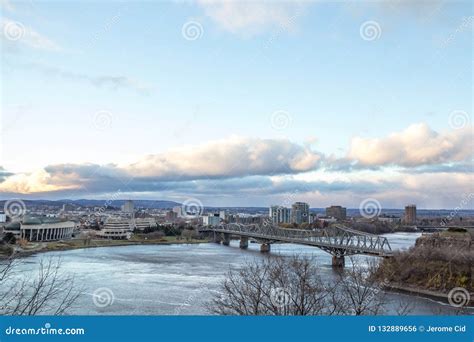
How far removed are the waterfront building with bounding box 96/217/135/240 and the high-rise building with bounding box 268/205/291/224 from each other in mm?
8658

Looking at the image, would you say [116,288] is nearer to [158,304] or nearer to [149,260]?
[158,304]

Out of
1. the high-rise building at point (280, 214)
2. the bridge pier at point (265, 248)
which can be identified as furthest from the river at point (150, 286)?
the high-rise building at point (280, 214)

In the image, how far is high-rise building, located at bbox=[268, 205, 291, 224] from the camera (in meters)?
28.9

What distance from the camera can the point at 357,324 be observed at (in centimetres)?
160

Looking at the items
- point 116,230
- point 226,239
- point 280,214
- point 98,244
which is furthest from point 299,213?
point 98,244

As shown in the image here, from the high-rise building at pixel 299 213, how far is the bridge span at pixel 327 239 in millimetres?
3982

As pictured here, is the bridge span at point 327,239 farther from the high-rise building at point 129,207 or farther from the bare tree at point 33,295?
the bare tree at point 33,295

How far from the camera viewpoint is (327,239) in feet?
54.4

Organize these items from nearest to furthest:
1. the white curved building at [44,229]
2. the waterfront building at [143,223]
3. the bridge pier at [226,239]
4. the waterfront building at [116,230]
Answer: the white curved building at [44,229]
the waterfront building at [116,230]
the bridge pier at [226,239]
the waterfront building at [143,223]

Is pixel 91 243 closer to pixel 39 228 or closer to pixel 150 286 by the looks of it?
pixel 39 228

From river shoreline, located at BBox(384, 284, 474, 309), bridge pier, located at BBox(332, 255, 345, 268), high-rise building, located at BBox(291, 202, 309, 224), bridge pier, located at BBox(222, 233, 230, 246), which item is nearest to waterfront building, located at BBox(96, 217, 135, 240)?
bridge pier, located at BBox(222, 233, 230, 246)

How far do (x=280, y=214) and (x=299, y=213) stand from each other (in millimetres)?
1151

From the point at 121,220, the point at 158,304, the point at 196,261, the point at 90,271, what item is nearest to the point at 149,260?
the point at 196,261

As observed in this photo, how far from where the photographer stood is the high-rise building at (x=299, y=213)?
2843cm
